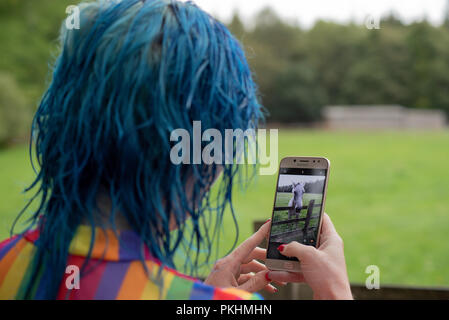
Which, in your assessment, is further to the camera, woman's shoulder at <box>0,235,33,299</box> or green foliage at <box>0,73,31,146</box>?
green foliage at <box>0,73,31,146</box>

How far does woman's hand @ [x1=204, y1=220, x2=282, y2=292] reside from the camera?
1.00m

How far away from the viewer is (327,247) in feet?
2.96

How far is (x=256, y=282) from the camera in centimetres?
100

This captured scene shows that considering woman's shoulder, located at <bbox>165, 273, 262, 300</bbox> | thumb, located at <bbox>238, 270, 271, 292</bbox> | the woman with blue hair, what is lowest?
thumb, located at <bbox>238, 270, 271, 292</bbox>

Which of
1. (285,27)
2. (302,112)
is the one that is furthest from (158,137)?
(285,27)

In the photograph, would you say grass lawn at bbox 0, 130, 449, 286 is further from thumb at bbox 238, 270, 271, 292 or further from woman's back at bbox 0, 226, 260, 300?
woman's back at bbox 0, 226, 260, 300

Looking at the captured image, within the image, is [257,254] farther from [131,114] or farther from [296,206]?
[131,114]

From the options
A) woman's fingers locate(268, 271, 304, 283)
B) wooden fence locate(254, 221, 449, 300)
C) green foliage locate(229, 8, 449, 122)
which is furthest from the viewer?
green foliage locate(229, 8, 449, 122)

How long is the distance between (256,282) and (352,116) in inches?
1181

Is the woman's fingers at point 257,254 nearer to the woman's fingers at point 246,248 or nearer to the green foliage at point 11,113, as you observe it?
the woman's fingers at point 246,248

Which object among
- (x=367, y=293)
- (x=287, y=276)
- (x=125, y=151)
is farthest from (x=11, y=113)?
(x=125, y=151)

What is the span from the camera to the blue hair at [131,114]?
73cm

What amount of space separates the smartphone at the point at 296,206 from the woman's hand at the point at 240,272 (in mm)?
25

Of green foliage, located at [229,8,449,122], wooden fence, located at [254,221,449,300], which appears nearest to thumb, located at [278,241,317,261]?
wooden fence, located at [254,221,449,300]
